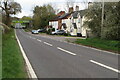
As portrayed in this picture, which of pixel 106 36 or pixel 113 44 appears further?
pixel 106 36

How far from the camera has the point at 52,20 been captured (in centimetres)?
9406

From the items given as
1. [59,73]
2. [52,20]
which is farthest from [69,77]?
[52,20]

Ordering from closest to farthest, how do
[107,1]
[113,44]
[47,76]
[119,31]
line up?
[47,76] < [113,44] < [119,31] < [107,1]

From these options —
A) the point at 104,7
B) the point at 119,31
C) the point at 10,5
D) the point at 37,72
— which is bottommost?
the point at 37,72

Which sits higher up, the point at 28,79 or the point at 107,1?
the point at 107,1

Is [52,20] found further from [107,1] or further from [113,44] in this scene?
[113,44]

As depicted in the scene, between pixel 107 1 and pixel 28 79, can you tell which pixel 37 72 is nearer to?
pixel 28 79

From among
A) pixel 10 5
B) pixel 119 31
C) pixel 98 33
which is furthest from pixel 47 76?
pixel 10 5

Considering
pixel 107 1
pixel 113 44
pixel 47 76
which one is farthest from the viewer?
pixel 107 1

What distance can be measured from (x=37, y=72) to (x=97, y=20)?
20506mm

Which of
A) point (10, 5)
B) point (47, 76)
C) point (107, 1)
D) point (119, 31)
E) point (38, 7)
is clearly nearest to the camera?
point (47, 76)

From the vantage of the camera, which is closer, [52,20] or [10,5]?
[10,5]

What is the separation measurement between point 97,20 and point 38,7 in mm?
76901

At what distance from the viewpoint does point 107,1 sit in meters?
26.4
